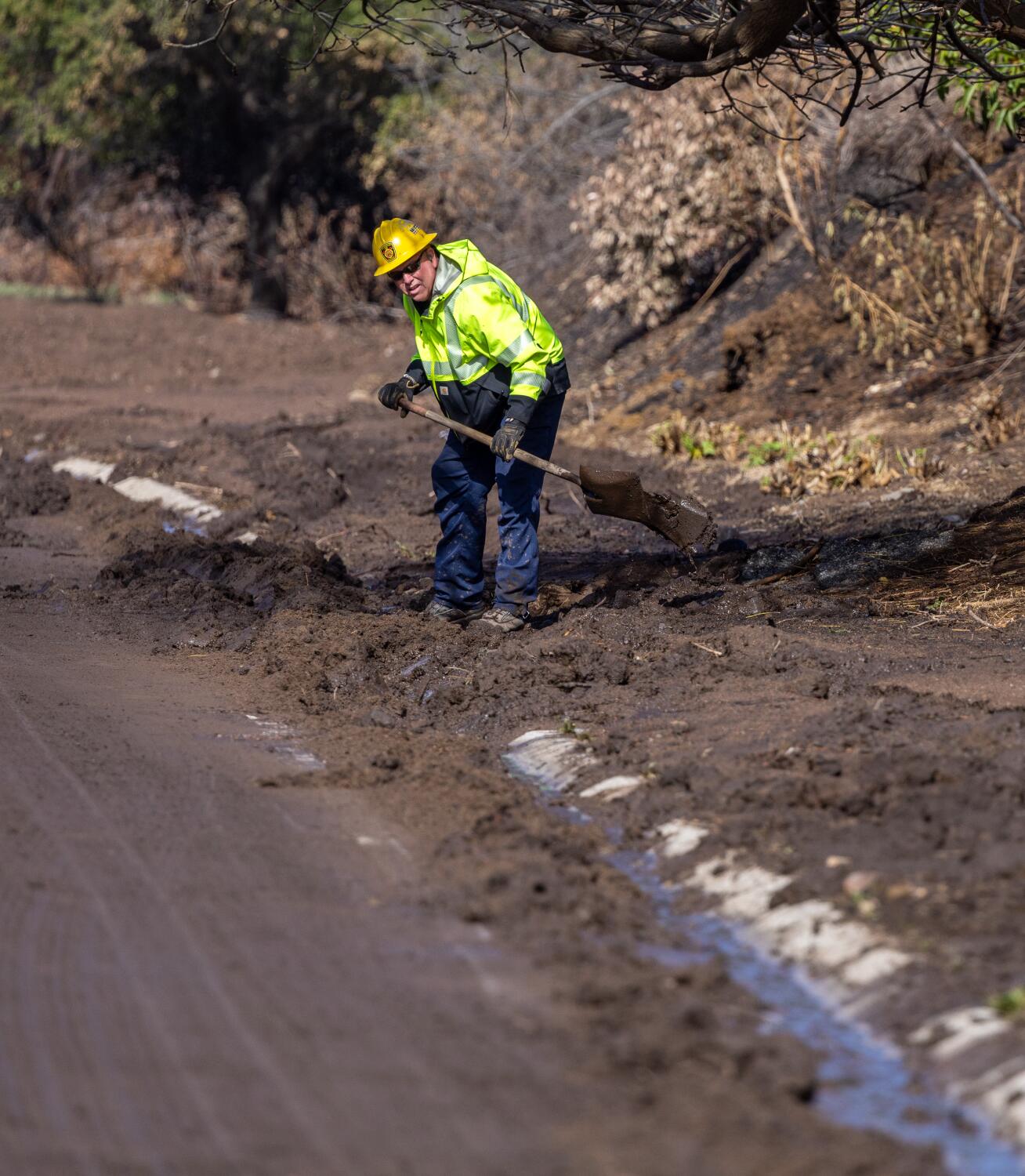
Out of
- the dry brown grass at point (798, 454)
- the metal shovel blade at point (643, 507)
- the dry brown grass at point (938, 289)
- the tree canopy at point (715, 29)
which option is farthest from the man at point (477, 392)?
the dry brown grass at point (938, 289)

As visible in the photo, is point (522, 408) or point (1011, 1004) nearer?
point (1011, 1004)

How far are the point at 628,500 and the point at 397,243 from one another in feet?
5.78

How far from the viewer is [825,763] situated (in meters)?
5.02

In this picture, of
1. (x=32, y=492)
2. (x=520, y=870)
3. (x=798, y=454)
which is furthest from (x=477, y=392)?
(x=32, y=492)

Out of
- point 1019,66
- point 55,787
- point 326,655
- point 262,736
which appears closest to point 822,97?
point 1019,66

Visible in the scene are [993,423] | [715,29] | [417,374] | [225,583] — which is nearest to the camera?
[715,29]

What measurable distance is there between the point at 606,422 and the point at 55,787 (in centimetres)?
997

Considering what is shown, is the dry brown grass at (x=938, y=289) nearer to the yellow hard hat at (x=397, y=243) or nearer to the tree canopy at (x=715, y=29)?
the tree canopy at (x=715, y=29)

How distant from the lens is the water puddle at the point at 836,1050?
3168 mm

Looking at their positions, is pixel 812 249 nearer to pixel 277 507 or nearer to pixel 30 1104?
pixel 277 507

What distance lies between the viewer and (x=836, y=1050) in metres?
3.57

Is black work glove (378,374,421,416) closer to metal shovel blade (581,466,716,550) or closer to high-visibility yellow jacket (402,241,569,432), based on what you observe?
high-visibility yellow jacket (402,241,569,432)

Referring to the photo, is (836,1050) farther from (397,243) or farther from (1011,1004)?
(397,243)

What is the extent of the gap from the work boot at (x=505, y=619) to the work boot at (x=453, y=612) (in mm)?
189
